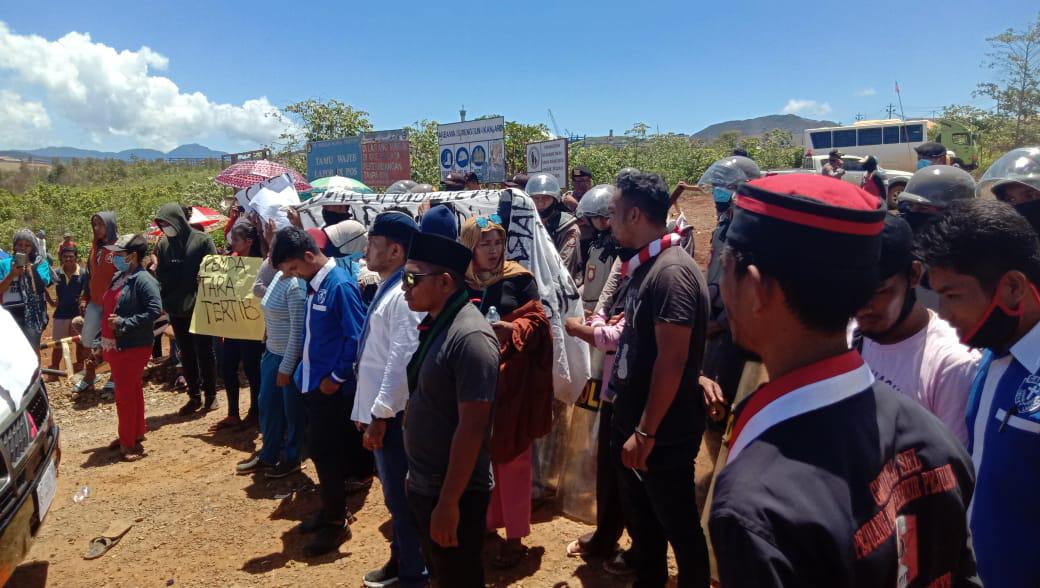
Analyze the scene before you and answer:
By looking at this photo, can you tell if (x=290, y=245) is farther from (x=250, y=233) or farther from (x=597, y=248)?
(x=250, y=233)

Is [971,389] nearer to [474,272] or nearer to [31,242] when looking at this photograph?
[474,272]

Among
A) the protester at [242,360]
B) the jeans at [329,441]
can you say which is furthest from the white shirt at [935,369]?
the protester at [242,360]

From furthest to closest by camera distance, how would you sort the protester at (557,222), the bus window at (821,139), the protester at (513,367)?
the bus window at (821,139)
the protester at (557,222)
the protester at (513,367)

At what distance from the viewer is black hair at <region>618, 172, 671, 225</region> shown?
3127mm

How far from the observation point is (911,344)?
2354 millimetres

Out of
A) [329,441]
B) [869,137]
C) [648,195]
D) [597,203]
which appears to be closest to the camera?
[648,195]

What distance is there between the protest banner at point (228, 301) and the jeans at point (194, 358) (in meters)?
0.47

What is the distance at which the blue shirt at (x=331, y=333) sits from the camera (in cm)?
427

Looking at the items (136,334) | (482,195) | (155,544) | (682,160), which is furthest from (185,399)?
(682,160)

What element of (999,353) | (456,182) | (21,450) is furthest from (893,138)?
(21,450)

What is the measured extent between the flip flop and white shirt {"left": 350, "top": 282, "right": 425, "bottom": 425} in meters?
2.56

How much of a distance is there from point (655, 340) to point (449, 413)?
966 millimetres

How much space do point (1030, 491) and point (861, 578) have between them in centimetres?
120

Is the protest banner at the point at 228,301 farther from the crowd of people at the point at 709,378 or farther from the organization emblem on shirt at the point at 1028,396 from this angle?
the organization emblem on shirt at the point at 1028,396
